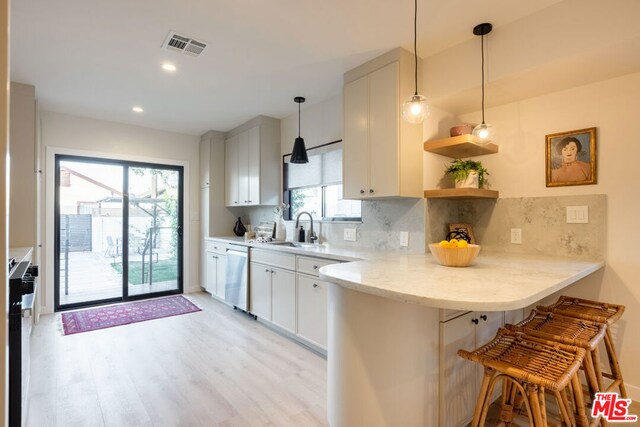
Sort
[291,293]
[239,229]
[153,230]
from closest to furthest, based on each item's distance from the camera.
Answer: [291,293] → [153,230] → [239,229]

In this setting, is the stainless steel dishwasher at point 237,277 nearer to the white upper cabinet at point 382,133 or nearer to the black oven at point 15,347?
the white upper cabinet at point 382,133

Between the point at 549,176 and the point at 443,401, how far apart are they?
1802 mm

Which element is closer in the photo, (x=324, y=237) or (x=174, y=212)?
(x=324, y=237)

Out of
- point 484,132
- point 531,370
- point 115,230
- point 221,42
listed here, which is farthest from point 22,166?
point 531,370

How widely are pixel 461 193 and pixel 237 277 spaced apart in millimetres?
2691

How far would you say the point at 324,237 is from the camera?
12.0ft

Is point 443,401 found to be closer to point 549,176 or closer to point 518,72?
point 549,176

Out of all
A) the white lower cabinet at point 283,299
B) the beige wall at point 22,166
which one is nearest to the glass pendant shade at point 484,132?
the white lower cabinet at point 283,299

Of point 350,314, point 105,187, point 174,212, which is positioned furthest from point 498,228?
point 105,187

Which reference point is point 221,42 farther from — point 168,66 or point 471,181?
point 471,181

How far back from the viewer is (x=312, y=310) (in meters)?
2.83

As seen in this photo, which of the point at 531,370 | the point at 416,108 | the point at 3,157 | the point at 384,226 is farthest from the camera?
the point at 384,226

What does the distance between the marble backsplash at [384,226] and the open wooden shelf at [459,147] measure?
442 mm

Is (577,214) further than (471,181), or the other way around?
(471,181)
